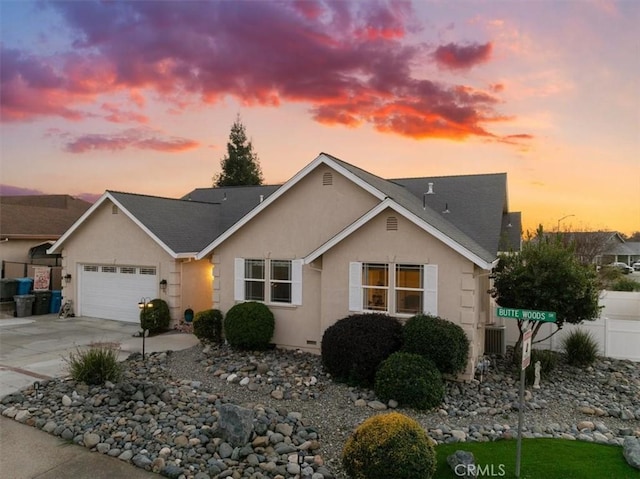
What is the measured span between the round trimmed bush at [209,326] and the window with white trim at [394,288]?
179 inches

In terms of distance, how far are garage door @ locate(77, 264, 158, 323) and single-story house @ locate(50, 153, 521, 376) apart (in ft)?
0.16

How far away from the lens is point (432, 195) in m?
17.7

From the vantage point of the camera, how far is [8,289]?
18.9m

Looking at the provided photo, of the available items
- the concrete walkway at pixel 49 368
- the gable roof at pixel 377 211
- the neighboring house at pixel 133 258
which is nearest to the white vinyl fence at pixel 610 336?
the gable roof at pixel 377 211

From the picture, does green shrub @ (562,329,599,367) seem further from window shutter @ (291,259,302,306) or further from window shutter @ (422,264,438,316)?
window shutter @ (291,259,302,306)

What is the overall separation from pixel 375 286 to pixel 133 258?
10.5 metres

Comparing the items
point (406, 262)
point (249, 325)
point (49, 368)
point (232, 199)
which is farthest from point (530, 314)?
point (232, 199)

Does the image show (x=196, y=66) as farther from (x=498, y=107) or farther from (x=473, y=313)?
(x=473, y=313)

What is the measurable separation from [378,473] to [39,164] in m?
22.2

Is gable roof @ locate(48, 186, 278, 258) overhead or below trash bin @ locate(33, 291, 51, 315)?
overhead

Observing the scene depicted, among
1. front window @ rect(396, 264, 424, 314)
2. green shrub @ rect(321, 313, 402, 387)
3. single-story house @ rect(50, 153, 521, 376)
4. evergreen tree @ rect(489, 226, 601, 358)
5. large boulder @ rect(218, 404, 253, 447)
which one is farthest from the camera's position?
front window @ rect(396, 264, 424, 314)

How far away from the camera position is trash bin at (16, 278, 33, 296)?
19125 mm

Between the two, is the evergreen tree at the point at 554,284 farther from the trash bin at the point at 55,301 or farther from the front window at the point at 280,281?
the trash bin at the point at 55,301

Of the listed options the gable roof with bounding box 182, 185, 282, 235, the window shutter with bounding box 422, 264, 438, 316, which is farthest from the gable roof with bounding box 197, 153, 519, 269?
the gable roof with bounding box 182, 185, 282, 235
